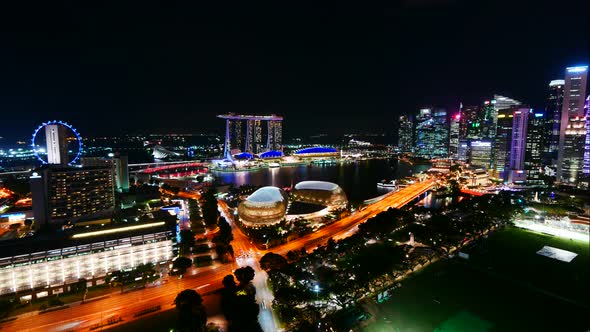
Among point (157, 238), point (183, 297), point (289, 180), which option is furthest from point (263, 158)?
point (183, 297)

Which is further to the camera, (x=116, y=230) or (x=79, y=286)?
(x=116, y=230)

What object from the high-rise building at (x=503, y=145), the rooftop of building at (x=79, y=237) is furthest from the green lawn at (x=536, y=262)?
the high-rise building at (x=503, y=145)

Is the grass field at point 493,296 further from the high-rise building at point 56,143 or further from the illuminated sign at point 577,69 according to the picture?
the illuminated sign at point 577,69

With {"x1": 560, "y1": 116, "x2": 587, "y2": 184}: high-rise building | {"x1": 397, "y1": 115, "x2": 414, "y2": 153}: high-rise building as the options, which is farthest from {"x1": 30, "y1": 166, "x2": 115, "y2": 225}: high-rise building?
{"x1": 397, "y1": 115, "x2": 414, "y2": 153}: high-rise building

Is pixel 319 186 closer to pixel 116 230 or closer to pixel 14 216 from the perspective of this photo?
pixel 116 230

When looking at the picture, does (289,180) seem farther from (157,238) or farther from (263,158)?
(157,238)

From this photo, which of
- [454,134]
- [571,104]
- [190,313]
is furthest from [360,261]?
[454,134]
